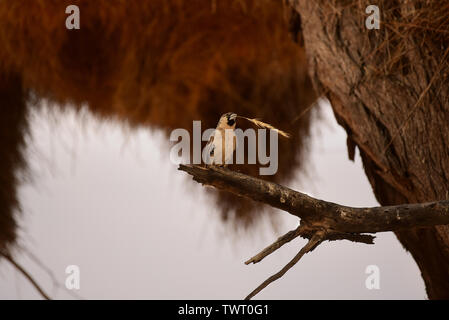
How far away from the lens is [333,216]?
1.80ft

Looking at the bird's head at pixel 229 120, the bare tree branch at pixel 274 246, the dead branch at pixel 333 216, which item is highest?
the bird's head at pixel 229 120

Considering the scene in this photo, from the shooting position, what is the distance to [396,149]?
77 cm

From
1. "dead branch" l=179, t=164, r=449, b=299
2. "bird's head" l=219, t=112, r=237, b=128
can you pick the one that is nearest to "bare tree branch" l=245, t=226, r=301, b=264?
"dead branch" l=179, t=164, r=449, b=299

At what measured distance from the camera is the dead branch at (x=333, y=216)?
0.52m

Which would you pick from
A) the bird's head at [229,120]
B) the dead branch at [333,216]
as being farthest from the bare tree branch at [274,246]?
the bird's head at [229,120]

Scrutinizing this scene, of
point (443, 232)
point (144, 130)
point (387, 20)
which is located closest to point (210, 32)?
point (144, 130)

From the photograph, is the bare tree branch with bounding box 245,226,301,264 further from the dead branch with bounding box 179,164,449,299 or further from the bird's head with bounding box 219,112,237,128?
the bird's head with bounding box 219,112,237,128

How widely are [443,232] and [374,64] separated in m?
0.22

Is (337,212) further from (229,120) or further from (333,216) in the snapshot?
(229,120)

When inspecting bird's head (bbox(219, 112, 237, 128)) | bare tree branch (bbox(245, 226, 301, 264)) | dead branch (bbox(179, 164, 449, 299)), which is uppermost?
bird's head (bbox(219, 112, 237, 128))

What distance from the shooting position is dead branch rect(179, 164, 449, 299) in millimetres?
524

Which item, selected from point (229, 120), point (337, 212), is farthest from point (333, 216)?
point (229, 120)

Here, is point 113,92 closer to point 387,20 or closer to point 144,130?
point 144,130

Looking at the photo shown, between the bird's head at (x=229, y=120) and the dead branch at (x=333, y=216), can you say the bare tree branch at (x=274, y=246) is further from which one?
the bird's head at (x=229, y=120)
